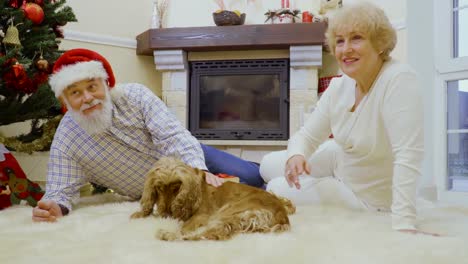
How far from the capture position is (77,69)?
1855 millimetres

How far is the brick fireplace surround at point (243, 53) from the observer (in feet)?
11.9

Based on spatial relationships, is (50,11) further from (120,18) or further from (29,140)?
(120,18)

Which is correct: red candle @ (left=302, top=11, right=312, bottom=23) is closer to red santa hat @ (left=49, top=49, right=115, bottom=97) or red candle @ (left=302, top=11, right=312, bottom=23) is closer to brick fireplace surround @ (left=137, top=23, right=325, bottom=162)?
brick fireplace surround @ (left=137, top=23, right=325, bottom=162)

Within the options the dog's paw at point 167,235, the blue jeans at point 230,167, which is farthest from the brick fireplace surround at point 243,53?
the dog's paw at point 167,235

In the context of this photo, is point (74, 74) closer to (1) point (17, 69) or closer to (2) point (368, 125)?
(1) point (17, 69)

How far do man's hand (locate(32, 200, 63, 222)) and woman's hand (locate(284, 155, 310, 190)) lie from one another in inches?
33.2

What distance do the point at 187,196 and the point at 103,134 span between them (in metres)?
0.72

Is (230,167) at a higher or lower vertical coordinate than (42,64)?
lower

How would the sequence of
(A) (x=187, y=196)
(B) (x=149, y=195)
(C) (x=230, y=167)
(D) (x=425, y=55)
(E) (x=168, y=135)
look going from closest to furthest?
(A) (x=187, y=196) → (B) (x=149, y=195) → (E) (x=168, y=135) → (C) (x=230, y=167) → (D) (x=425, y=55)

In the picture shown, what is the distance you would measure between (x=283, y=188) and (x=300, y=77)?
1893 millimetres

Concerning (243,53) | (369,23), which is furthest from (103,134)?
(243,53)

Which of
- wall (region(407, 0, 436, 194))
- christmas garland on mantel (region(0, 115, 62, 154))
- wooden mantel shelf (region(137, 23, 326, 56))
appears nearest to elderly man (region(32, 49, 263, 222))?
christmas garland on mantel (region(0, 115, 62, 154))

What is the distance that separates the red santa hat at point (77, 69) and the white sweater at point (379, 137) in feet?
2.69

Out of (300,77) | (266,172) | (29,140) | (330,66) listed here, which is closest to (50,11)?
(29,140)
